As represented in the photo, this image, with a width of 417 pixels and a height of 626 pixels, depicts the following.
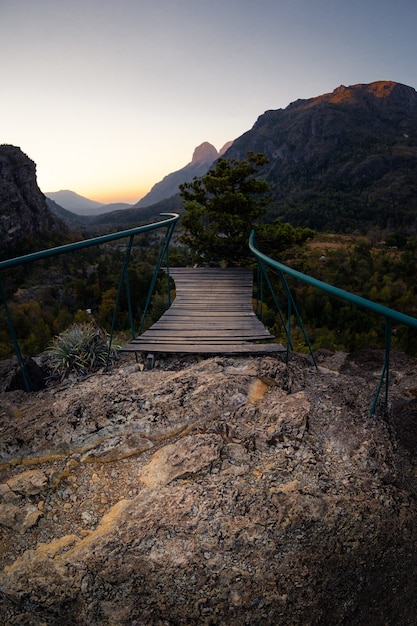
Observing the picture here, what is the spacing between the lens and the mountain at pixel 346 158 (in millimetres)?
59625

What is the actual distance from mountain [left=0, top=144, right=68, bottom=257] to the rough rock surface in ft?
170

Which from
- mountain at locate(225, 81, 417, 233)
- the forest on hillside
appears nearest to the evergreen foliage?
the forest on hillside

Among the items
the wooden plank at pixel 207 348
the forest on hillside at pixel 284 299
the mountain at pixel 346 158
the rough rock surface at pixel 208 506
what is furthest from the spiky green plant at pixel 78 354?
the mountain at pixel 346 158

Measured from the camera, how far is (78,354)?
470 centimetres

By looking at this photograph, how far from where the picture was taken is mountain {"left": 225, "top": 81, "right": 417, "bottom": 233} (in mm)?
59625

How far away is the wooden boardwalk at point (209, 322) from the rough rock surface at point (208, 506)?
1.14 m

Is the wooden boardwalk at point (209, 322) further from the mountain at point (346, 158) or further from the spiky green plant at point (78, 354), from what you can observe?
the mountain at point (346, 158)

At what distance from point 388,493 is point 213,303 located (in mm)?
4465

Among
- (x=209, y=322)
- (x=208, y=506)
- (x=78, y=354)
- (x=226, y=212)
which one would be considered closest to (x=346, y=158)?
(x=226, y=212)

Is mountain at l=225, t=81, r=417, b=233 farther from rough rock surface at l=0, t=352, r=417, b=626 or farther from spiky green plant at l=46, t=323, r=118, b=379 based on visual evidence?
rough rock surface at l=0, t=352, r=417, b=626

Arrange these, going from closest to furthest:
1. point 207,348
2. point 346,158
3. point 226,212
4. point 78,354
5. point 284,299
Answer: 1. point 207,348
2. point 78,354
3. point 226,212
4. point 284,299
5. point 346,158

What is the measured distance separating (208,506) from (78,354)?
11.2ft

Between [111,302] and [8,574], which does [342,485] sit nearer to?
[8,574]

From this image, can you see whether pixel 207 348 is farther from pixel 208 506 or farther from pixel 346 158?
pixel 346 158
